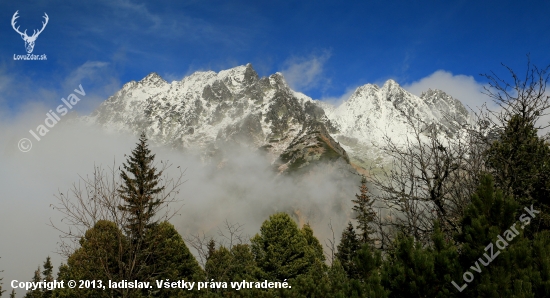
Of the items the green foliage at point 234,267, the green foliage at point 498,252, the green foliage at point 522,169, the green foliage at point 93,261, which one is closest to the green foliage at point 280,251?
the green foliage at point 234,267

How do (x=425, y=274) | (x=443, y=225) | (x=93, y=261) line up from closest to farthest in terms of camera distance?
(x=425, y=274), (x=443, y=225), (x=93, y=261)

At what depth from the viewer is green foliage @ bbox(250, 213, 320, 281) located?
54.6ft

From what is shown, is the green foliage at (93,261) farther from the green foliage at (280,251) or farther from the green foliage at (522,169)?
the green foliage at (522,169)

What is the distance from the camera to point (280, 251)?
1703 cm

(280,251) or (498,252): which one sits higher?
(280,251)

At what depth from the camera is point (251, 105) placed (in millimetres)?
199000

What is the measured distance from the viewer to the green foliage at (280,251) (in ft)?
54.6

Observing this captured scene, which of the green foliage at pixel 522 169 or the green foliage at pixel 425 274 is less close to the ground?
the green foliage at pixel 522 169

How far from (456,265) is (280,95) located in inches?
7060

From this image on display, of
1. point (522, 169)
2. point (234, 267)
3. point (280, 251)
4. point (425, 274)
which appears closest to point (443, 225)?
point (522, 169)

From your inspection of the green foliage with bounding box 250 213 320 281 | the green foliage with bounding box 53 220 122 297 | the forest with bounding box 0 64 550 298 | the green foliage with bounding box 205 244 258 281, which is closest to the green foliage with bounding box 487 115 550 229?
the forest with bounding box 0 64 550 298

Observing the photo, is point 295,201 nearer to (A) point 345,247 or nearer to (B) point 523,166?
(A) point 345,247

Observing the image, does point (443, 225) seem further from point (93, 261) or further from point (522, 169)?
point (93, 261)

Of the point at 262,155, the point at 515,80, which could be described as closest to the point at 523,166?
the point at 515,80
